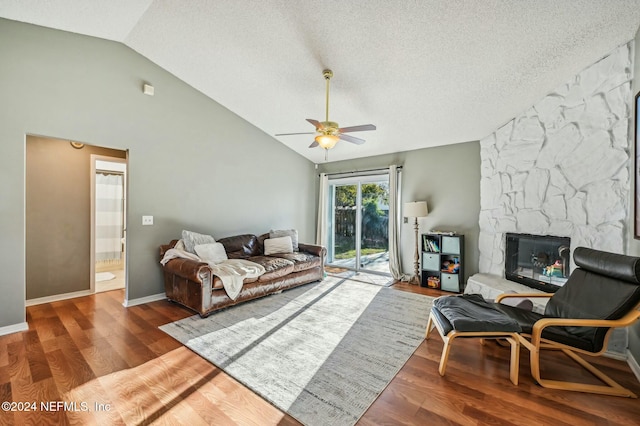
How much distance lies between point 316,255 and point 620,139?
4045 mm

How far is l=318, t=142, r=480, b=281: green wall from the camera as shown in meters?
4.57

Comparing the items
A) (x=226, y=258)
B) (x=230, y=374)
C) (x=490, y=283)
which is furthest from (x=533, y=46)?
(x=226, y=258)

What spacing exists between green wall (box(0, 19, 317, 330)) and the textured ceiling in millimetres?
246

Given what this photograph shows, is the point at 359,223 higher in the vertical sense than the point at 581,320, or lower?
higher

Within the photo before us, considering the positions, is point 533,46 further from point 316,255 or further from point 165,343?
point 165,343

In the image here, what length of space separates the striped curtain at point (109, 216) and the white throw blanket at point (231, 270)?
255cm

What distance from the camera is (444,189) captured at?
16.0ft

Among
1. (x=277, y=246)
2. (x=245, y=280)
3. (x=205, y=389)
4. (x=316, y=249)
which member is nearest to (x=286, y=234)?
(x=277, y=246)

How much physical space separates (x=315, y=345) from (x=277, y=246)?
244 cm

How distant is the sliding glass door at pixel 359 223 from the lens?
570 centimetres

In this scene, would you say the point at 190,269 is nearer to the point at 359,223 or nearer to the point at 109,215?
the point at 109,215

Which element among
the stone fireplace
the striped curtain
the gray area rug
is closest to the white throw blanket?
the gray area rug

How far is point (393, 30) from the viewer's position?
258 centimetres

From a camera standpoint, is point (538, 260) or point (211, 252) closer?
point (538, 260)
